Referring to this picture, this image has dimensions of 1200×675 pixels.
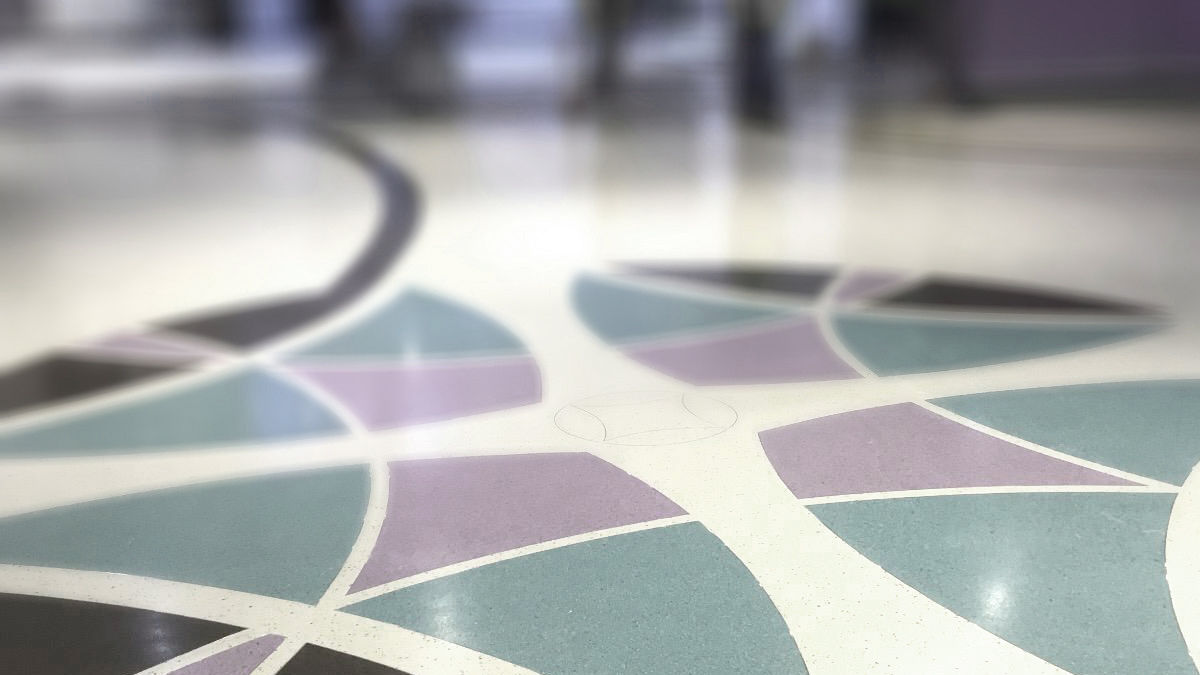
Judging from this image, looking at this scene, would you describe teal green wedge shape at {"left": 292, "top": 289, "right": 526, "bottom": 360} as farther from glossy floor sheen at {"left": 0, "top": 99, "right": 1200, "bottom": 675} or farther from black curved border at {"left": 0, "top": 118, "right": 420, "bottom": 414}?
black curved border at {"left": 0, "top": 118, "right": 420, "bottom": 414}

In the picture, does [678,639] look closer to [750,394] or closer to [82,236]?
[750,394]

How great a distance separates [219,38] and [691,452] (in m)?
14.0

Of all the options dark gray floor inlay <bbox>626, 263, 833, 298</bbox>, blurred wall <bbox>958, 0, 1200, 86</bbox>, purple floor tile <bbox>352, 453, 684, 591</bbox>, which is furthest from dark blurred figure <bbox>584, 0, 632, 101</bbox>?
purple floor tile <bbox>352, 453, 684, 591</bbox>

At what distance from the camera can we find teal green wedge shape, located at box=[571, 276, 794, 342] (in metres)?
2.82

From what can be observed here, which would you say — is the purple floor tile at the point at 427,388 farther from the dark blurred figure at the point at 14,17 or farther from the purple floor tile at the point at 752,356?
the dark blurred figure at the point at 14,17

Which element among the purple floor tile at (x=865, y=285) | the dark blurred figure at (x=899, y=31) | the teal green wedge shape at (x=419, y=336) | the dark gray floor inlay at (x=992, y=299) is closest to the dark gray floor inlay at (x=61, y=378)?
the teal green wedge shape at (x=419, y=336)

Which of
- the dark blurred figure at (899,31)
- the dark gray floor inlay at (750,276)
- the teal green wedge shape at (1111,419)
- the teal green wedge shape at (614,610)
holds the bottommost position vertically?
the teal green wedge shape at (614,610)

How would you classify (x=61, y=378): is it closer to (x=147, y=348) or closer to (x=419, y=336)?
(x=147, y=348)

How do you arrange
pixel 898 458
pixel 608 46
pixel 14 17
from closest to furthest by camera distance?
pixel 898 458 < pixel 608 46 < pixel 14 17

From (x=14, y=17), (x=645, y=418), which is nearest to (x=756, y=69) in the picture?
(x=645, y=418)

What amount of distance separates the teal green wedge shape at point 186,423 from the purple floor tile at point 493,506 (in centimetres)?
40

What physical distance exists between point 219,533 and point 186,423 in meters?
0.60

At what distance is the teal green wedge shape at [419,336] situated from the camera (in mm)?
2697

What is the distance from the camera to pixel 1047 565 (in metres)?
1.55
